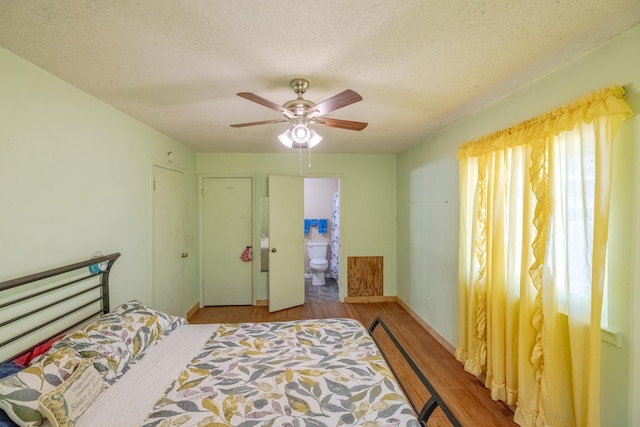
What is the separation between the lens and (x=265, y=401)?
129cm

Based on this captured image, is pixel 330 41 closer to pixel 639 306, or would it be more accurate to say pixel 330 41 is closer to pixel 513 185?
pixel 513 185

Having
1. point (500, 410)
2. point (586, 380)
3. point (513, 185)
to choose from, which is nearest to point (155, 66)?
point (513, 185)

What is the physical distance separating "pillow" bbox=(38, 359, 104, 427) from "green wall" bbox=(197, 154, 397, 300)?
2.80 m

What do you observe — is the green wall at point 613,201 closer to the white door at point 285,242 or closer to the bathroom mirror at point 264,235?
the white door at point 285,242

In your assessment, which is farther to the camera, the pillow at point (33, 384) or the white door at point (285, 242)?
the white door at point (285, 242)

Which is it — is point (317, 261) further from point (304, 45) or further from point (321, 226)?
point (304, 45)

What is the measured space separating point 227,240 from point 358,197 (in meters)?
2.14

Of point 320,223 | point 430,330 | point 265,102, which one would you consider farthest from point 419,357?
point 320,223

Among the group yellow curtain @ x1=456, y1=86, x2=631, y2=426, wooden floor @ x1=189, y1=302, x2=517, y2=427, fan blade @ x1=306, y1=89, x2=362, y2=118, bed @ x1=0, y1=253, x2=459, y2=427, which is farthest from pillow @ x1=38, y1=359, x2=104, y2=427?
yellow curtain @ x1=456, y1=86, x2=631, y2=426

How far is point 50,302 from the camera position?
1.63 meters

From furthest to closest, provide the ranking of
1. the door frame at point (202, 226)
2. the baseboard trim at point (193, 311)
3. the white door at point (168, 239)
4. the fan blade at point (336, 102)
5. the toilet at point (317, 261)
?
the toilet at point (317, 261) < the door frame at point (202, 226) < the baseboard trim at point (193, 311) < the white door at point (168, 239) < the fan blade at point (336, 102)

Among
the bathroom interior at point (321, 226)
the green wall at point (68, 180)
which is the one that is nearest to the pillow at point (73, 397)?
the green wall at point (68, 180)

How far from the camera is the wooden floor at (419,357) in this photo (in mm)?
1942

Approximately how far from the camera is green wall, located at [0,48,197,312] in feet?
4.66
